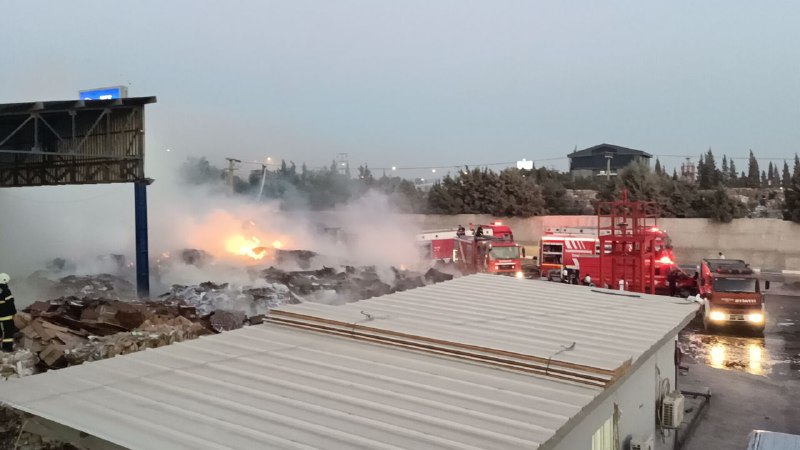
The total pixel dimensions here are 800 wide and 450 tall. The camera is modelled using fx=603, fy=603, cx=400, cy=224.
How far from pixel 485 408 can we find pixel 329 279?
1661 centimetres

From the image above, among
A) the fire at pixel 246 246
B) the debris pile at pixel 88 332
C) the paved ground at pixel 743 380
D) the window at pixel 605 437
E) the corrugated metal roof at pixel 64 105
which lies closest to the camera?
the window at pixel 605 437

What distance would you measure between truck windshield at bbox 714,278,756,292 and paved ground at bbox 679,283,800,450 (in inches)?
53.3

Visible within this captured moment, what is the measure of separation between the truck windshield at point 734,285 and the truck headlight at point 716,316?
67 centimetres

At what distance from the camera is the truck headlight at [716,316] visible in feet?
56.9

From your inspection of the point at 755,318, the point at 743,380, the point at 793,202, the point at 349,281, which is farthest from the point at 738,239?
the point at 349,281

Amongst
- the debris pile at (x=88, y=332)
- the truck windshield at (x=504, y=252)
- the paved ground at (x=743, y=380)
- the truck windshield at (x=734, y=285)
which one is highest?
the truck windshield at (x=504, y=252)

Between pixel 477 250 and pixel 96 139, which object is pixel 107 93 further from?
pixel 477 250

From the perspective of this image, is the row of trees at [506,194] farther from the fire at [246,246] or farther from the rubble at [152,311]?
the rubble at [152,311]

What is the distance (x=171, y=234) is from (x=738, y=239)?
30862 mm

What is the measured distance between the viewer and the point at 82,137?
18.3 meters

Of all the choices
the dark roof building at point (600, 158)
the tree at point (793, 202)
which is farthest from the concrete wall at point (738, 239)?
the dark roof building at point (600, 158)

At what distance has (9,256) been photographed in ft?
84.9

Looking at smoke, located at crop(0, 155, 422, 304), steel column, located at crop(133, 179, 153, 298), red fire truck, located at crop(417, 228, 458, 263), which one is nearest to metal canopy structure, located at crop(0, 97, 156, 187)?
steel column, located at crop(133, 179, 153, 298)

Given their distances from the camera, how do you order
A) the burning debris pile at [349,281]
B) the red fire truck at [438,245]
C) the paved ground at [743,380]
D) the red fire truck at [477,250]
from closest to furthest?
1. the paved ground at [743,380]
2. the burning debris pile at [349,281]
3. the red fire truck at [477,250]
4. the red fire truck at [438,245]
